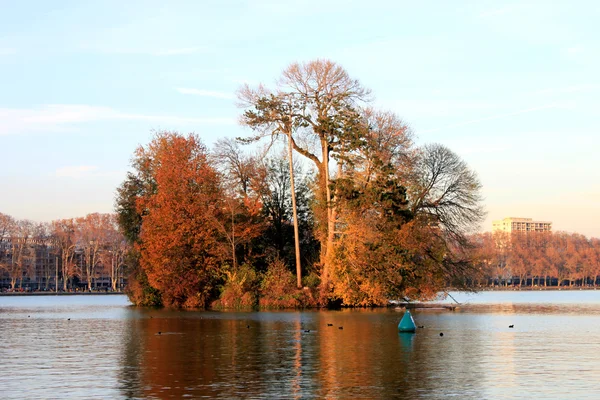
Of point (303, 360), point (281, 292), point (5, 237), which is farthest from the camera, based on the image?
point (5, 237)

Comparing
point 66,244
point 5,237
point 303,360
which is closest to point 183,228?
point 303,360

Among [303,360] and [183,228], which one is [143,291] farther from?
[303,360]

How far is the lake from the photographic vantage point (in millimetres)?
21562

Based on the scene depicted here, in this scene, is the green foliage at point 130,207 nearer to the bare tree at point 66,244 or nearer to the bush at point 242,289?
the bush at point 242,289

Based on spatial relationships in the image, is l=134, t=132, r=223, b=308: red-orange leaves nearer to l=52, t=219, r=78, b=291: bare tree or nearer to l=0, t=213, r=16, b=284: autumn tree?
l=0, t=213, r=16, b=284: autumn tree

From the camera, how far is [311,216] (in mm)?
73625

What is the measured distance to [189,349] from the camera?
107 feet

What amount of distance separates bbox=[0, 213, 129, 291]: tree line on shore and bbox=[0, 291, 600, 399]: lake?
12938 centimetres

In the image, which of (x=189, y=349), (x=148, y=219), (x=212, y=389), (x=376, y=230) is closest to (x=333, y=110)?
(x=376, y=230)

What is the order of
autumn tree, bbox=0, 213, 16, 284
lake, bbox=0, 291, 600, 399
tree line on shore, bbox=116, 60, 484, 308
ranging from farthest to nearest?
autumn tree, bbox=0, 213, 16, 284 < tree line on shore, bbox=116, 60, 484, 308 < lake, bbox=0, 291, 600, 399

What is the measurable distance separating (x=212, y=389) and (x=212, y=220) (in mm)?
47933

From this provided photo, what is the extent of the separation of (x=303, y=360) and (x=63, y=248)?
15796cm

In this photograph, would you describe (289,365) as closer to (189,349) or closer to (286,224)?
(189,349)

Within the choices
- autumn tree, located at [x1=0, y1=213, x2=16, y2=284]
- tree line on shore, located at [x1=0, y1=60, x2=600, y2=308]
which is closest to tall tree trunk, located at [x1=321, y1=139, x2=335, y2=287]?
tree line on shore, located at [x1=0, y1=60, x2=600, y2=308]
